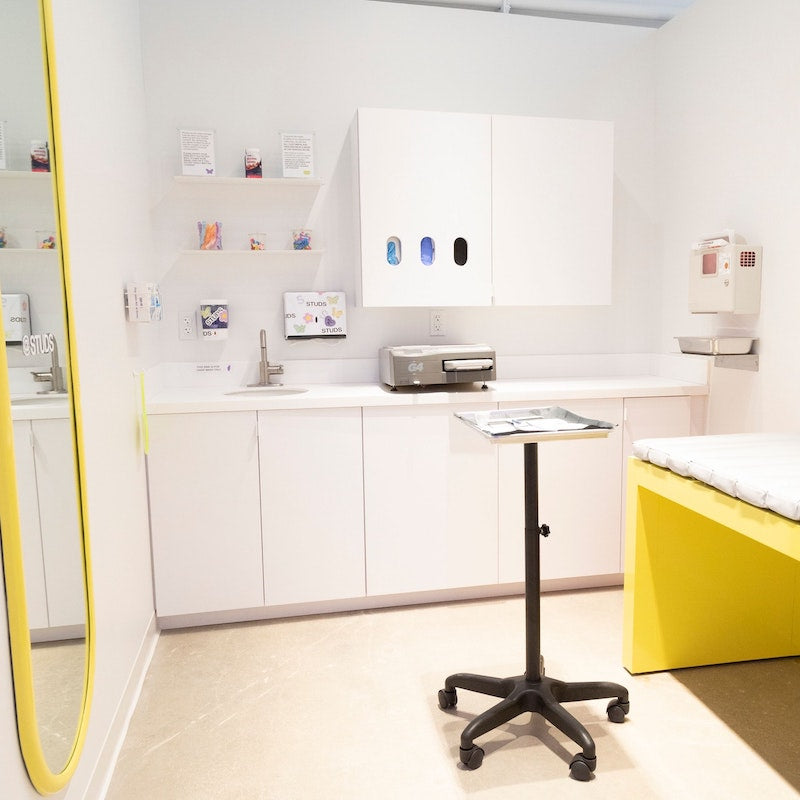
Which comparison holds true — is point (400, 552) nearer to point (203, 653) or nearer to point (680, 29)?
point (203, 653)

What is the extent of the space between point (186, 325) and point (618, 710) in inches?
92.9

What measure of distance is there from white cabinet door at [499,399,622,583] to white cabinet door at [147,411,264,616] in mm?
1073

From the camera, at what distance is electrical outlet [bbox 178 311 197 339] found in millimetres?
3225

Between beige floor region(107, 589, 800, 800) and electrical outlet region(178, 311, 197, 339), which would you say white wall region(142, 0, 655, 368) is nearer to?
electrical outlet region(178, 311, 197, 339)

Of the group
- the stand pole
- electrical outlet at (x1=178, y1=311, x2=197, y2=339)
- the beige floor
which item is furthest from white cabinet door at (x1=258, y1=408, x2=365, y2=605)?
the stand pole

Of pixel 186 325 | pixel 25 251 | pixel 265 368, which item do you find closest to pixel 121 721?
pixel 25 251

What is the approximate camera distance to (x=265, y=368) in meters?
3.21

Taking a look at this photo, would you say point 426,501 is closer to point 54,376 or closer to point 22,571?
point 54,376

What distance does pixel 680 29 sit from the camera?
10.9 feet

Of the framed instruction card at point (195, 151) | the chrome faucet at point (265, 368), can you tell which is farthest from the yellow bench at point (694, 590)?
the framed instruction card at point (195, 151)

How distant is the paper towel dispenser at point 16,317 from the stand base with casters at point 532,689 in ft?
4.10

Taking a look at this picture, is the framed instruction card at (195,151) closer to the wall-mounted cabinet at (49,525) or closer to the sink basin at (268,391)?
the sink basin at (268,391)

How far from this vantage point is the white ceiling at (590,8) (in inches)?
135

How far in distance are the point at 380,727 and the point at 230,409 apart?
1299 mm
